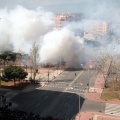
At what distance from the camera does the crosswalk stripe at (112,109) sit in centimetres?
4294

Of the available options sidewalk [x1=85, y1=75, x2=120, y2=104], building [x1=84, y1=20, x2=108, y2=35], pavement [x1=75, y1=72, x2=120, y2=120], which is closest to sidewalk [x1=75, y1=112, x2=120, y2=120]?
pavement [x1=75, y1=72, x2=120, y2=120]

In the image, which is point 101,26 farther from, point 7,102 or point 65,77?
point 7,102

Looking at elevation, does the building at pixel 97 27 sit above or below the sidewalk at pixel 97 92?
above

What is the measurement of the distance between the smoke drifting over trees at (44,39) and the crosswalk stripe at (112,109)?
36248mm

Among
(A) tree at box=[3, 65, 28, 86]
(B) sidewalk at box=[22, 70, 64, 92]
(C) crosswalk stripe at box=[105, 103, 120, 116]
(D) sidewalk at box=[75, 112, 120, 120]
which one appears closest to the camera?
(D) sidewalk at box=[75, 112, 120, 120]

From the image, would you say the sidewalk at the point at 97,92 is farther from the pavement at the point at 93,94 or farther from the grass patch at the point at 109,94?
the grass patch at the point at 109,94

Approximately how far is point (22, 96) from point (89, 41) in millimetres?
92354

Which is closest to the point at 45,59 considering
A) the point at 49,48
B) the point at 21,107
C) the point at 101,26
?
the point at 49,48

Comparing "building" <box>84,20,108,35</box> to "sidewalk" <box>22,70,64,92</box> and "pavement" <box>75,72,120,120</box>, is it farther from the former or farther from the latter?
"pavement" <box>75,72,120,120</box>

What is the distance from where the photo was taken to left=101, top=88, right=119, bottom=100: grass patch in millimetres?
50066

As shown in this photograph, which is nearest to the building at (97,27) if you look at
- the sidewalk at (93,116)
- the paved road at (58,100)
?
the paved road at (58,100)

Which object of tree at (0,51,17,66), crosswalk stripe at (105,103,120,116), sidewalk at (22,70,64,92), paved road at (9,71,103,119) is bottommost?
crosswalk stripe at (105,103,120,116)

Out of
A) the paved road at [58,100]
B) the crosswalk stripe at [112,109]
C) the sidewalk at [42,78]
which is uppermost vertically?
the sidewalk at [42,78]

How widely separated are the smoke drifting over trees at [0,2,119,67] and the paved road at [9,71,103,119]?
18761 mm
